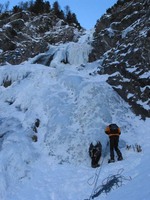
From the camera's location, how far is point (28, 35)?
2928 cm

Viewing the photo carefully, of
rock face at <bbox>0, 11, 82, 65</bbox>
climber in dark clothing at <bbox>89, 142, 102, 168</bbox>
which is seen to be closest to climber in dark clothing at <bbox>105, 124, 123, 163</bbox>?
climber in dark clothing at <bbox>89, 142, 102, 168</bbox>

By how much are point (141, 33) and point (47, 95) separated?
279 inches

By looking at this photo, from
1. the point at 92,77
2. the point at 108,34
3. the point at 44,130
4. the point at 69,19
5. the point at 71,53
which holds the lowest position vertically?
the point at 44,130

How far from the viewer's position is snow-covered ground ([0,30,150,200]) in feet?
28.4

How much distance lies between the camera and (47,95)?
15.2 metres

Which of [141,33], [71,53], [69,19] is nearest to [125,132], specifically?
[141,33]

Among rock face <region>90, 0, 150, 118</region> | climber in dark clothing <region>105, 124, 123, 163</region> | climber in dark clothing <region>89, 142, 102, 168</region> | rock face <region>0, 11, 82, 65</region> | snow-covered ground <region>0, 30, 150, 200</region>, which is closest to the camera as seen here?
snow-covered ground <region>0, 30, 150, 200</region>

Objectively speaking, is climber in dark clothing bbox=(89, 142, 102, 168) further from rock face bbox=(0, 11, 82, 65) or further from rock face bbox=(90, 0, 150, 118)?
rock face bbox=(0, 11, 82, 65)

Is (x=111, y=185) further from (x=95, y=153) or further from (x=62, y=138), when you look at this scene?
(x=62, y=138)

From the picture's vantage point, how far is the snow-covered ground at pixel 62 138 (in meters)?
8.66

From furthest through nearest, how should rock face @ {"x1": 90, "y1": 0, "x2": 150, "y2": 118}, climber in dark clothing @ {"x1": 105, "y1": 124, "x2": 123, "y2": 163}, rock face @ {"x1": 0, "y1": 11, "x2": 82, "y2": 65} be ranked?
1. rock face @ {"x1": 0, "y1": 11, "x2": 82, "y2": 65}
2. rock face @ {"x1": 90, "y1": 0, "x2": 150, "y2": 118}
3. climber in dark clothing @ {"x1": 105, "y1": 124, "x2": 123, "y2": 163}

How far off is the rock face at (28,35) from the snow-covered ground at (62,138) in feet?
22.8

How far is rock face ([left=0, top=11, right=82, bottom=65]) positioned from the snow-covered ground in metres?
6.94

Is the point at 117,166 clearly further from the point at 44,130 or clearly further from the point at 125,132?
the point at 44,130
